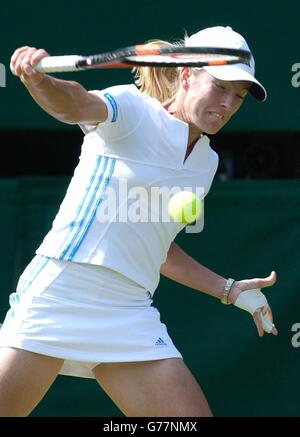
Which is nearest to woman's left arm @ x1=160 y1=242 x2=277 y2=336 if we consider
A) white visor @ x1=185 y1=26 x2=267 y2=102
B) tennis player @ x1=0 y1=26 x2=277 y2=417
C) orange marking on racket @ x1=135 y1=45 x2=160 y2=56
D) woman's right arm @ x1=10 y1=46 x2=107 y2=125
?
tennis player @ x1=0 y1=26 x2=277 y2=417

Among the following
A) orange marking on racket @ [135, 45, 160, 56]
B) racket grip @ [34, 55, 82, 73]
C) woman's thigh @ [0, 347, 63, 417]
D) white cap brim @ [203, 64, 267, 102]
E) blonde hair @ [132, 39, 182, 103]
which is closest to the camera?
racket grip @ [34, 55, 82, 73]

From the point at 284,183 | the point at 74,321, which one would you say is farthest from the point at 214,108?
the point at 284,183

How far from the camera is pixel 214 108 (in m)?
3.20

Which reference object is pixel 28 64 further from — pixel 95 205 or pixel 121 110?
pixel 95 205

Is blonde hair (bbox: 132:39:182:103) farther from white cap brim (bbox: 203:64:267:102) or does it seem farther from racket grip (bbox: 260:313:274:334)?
racket grip (bbox: 260:313:274:334)

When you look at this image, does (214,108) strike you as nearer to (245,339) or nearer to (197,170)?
(197,170)

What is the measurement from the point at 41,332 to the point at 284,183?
1.80 metres

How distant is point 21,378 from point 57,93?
2.77 ft

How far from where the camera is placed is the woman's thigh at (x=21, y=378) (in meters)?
3.05

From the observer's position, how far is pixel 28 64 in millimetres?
2680

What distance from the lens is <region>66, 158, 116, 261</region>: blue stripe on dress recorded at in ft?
10.2

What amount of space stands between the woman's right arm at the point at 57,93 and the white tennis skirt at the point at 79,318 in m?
0.49

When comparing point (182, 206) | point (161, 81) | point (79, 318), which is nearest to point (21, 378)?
point (79, 318)

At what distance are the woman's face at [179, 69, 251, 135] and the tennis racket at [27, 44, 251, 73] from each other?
248mm
